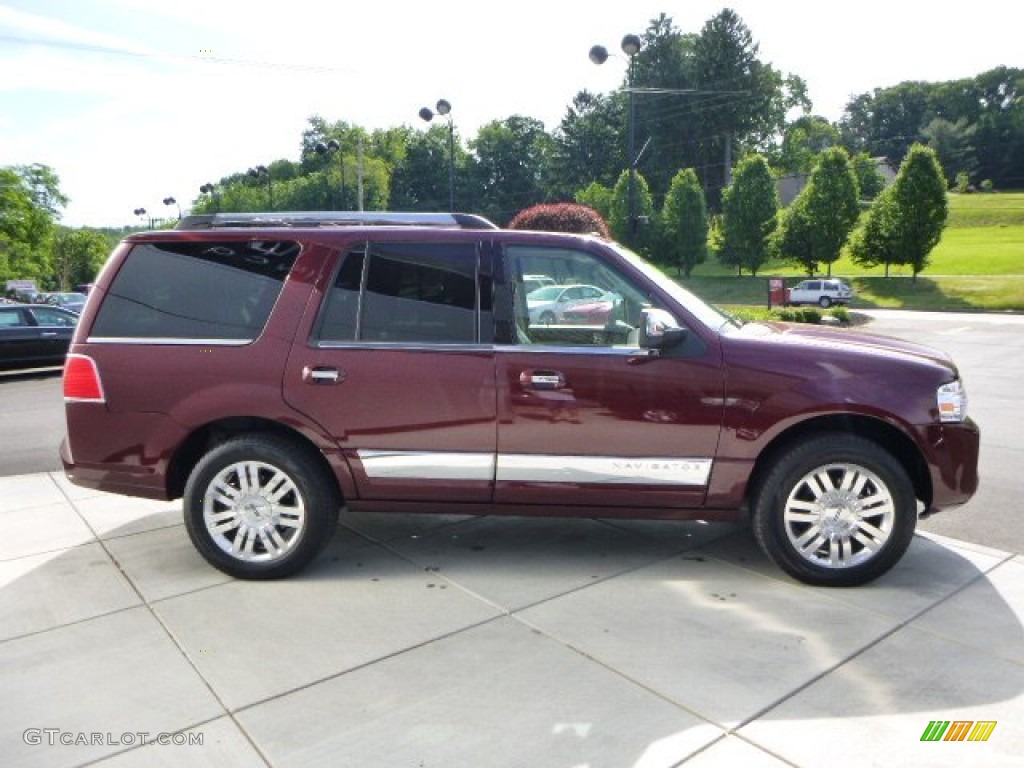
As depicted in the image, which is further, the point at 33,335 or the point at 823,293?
the point at 823,293

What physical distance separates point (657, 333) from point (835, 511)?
1.31 metres

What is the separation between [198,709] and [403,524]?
2.18 metres

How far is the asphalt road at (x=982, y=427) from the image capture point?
16.5 feet

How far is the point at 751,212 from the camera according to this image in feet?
146

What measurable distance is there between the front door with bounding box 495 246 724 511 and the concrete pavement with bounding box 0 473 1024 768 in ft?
1.77

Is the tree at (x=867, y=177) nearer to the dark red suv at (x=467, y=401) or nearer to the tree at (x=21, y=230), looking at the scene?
the tree at (x=21, y=230)

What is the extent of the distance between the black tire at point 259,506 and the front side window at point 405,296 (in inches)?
27.7

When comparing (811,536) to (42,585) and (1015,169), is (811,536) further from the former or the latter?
(1015,169)

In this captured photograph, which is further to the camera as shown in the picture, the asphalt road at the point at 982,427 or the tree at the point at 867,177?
the tree at the point at 867,177

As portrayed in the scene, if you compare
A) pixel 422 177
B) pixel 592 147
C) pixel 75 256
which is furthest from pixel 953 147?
pixel 75 256

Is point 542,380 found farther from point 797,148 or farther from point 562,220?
point 797,148

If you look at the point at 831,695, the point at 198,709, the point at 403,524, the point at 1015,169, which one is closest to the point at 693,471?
the point at 831,695

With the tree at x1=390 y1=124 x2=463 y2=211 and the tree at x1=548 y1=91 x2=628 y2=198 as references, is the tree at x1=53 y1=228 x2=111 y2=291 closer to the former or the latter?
the tree at x1=390 y1=124 x2=463 y2=211

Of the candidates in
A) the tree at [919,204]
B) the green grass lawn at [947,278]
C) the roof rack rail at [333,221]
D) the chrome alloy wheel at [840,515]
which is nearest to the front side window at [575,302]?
the roof rack rail at [333,221]
